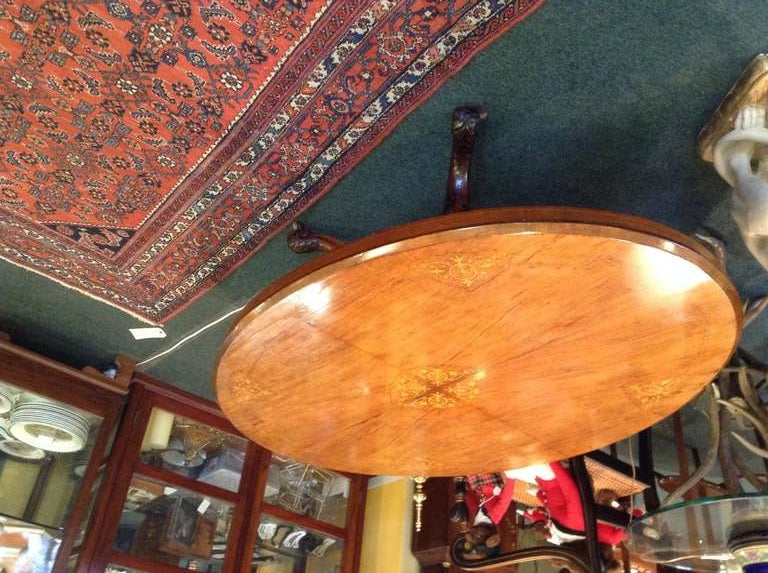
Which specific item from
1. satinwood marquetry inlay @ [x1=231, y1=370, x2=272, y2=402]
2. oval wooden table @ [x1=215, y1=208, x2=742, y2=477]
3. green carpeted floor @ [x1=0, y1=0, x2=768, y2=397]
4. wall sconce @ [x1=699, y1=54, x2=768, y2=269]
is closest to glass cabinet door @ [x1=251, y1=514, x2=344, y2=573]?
green carpeted floor @ [x1=0, y1=0, x2=768, y2=397]

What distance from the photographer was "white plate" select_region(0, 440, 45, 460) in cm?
233

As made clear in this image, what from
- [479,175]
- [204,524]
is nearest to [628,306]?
[479,175]

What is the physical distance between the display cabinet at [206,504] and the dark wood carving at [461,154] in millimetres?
1660

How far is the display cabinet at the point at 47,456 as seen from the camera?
2.26m

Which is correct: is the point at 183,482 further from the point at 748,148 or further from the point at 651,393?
the point at 748,148

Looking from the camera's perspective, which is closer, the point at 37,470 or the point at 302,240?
the point at 302,240

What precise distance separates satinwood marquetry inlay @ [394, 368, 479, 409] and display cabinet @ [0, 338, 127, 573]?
1524 mm

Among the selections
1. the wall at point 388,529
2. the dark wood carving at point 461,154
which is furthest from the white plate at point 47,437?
the dark wood carving at point 461,154

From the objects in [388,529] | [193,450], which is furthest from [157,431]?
[388,529]

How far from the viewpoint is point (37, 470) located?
2350 mm

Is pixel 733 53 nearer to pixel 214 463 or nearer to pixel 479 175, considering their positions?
pixel 479 175

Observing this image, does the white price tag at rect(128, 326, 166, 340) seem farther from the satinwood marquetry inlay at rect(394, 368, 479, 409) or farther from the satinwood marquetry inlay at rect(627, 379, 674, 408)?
the satinwood marquetry inlay at rect(627, 379, 674, 408)

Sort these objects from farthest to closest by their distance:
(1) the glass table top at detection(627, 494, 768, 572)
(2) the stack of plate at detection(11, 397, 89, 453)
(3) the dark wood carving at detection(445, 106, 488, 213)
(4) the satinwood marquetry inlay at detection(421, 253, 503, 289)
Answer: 1. (2) the stack of plate at detection(11, 397, 89, 453)
2. (3) the dark wood carving at detection(445, 106, 488, 213)
3. (4) the satinwood marquetry inlay at detection(421, 253, 503, 289)
4. (1) the glass table top at detection(627, 494, 768, 572)

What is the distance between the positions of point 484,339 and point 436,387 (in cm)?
21
